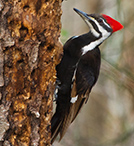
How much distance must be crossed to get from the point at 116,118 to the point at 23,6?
15.5 ft

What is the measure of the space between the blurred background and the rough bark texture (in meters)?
2.12

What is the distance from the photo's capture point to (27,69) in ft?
5.34

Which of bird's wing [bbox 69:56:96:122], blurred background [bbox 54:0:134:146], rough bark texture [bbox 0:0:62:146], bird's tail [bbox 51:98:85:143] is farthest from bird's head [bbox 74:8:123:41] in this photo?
blurred background [bbox 54:0:134:146]

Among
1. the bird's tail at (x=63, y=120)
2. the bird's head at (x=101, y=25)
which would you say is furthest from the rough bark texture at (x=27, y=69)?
the bird's head at (x=101, y=25)

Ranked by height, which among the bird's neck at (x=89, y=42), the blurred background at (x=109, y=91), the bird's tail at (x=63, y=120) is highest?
the bird's neck at (x=89, y=42)

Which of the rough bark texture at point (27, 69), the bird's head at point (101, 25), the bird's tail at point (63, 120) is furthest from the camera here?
the bird's head at point (101, 25)

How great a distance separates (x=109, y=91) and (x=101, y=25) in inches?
138

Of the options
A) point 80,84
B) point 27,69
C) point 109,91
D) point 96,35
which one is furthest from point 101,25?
point 109,91

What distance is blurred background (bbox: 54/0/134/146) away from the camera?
435 cm

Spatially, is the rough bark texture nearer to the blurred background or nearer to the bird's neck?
the bird's neck

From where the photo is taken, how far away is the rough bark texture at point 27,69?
60.9 inches

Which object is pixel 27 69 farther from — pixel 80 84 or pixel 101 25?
pixel 101 25

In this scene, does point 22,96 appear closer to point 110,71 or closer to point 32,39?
point 32,39

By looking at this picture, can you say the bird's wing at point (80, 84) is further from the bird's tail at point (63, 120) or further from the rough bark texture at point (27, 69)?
the rough bark texture at point (27, 69)
